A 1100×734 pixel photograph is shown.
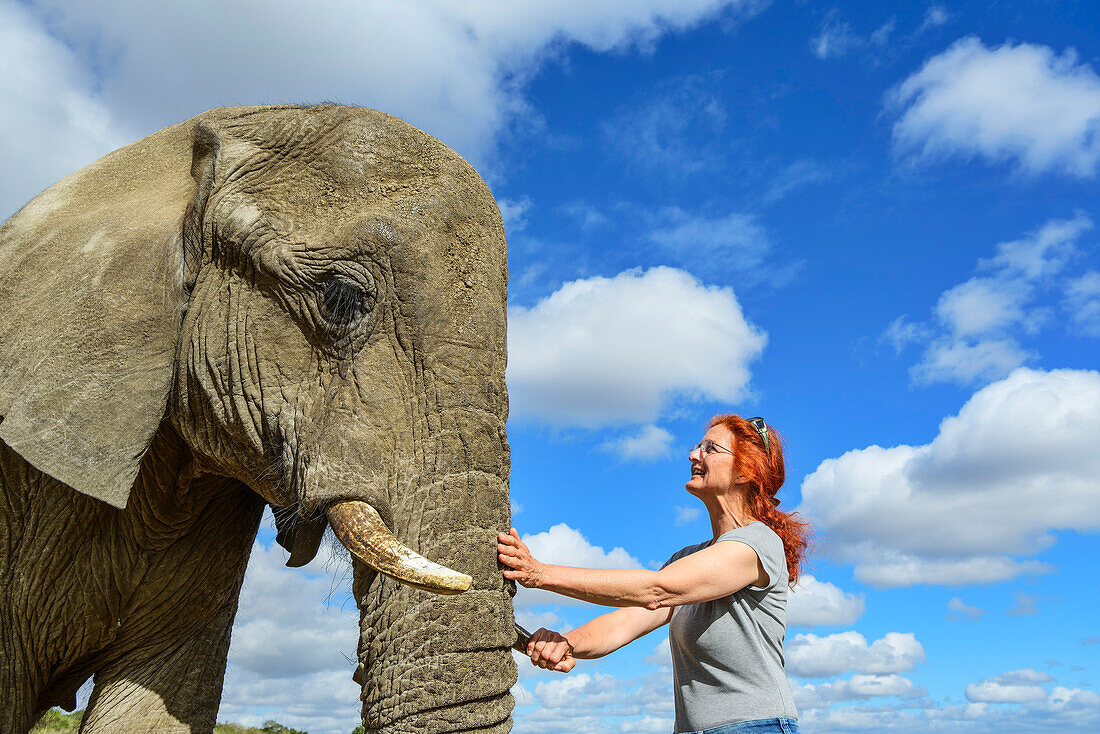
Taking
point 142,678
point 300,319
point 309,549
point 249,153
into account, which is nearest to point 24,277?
point 249,153

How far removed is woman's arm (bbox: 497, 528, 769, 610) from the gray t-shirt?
120 millimetres

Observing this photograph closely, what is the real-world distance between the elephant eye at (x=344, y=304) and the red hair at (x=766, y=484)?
206 cm

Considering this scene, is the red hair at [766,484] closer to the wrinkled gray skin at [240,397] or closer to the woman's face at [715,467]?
the woman's face at [715,467]

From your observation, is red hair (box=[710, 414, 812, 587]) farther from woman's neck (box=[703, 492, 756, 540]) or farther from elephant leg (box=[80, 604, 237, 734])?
elephant leg (box=[80, 604, 237, 734])

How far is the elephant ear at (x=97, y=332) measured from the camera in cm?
495

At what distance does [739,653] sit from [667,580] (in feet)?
1.71

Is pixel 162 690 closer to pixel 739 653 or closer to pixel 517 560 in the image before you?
pixel 517 560

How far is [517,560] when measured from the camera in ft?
14.3

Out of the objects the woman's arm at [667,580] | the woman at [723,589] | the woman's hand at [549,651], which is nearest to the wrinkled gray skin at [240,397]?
the woman's arm at [667,580]

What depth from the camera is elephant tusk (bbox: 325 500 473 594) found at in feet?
12.6

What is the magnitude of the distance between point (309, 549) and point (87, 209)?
2.48 meters

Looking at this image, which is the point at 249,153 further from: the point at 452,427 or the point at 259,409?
the point at 452,427

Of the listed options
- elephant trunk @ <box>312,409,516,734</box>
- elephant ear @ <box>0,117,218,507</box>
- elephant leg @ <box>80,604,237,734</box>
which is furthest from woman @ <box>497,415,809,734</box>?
elephant leg @ <box>80,604,237,734</box>

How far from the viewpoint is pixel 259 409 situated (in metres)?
4.80
